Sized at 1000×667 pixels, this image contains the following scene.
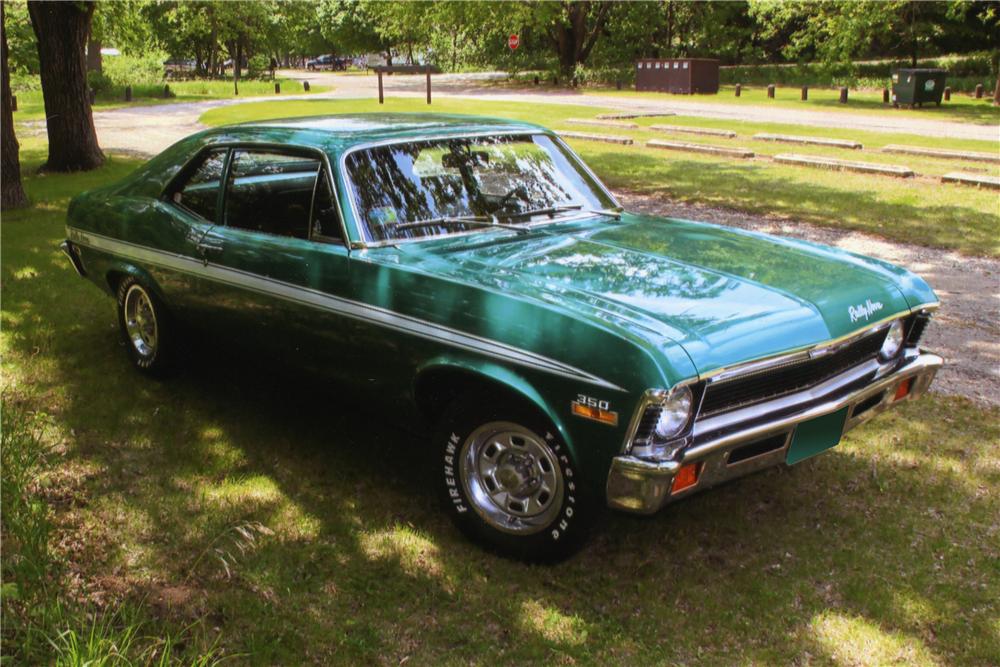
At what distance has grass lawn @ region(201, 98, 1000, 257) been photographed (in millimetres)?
10672

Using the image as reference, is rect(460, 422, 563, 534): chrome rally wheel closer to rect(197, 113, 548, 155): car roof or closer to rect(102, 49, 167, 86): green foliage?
rect(197, 113, 548, 155): car roof

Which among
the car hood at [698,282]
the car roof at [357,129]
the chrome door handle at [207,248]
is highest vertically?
the car roof at [357,129]

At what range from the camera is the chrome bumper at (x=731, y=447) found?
10.5 ft

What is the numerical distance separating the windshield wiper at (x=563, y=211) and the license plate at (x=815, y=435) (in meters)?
1.71

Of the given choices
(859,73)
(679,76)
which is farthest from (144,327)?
(859,73)

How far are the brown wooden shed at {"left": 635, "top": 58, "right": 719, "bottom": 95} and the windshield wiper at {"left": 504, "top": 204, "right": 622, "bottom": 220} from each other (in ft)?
109

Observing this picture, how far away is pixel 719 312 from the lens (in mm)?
3475

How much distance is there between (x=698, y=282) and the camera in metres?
3.80

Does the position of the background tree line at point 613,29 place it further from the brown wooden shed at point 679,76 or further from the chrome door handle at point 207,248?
the chrome door handle at point 207,248

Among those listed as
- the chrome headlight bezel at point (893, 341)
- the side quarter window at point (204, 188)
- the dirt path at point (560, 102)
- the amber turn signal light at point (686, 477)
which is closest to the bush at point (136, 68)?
the dirt path at point (560, 102)

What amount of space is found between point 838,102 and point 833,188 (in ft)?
70.4

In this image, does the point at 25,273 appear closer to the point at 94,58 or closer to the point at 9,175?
the point at 9,175

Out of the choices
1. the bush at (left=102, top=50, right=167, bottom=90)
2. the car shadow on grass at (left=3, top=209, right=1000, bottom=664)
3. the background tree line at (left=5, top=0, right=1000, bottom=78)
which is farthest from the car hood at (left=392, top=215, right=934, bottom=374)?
the bush at (left=102, top=50, right=167, bottom=90)

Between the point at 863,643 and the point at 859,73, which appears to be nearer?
the point at 863,643
